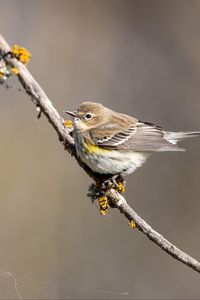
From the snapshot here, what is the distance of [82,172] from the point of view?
8086 mm

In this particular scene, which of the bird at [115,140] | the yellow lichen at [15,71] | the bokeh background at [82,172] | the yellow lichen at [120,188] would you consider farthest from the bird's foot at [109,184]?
the bokeh background at [82,172]

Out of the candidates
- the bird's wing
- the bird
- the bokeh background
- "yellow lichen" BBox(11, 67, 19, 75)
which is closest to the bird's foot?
the bird

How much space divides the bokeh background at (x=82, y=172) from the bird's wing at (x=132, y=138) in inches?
61.2

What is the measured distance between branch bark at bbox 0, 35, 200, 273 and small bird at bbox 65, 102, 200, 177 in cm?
67

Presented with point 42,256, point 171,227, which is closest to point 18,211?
point 42,256

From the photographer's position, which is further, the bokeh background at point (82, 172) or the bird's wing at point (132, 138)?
the bokeh background at point (82, 172)

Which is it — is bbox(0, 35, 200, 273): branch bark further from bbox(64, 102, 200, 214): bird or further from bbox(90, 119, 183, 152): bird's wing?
bbox(90, 119, 183, 152): bird's wing

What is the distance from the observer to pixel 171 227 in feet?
26.5

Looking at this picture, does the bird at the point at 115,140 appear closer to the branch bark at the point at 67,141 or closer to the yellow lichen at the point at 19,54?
the branch bark at the point at 67,141

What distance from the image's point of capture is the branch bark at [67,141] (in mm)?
3441

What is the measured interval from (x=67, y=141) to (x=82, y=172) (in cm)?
408

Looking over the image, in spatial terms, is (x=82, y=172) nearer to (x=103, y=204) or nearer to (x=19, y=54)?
(x=103, y=204)

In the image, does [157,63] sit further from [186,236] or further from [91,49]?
[186,236]

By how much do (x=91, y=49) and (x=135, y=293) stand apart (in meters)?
3.61
